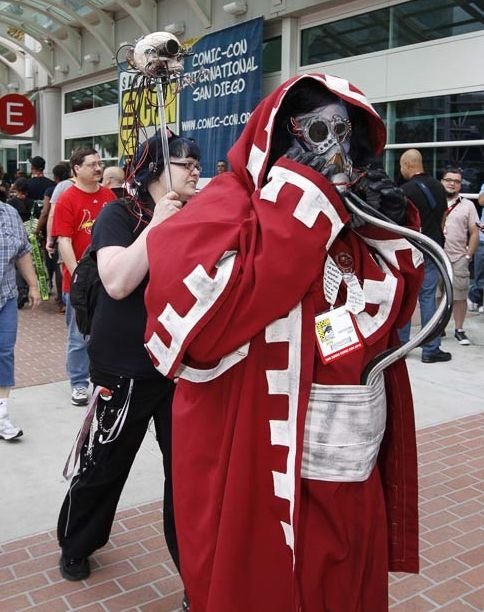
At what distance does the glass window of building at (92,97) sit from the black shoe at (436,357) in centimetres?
1375

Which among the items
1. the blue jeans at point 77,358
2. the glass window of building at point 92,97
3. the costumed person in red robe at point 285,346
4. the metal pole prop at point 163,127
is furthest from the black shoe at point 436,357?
the glass window of building at point 92,97

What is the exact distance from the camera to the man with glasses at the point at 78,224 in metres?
5.12

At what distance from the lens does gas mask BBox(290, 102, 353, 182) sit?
1598 millimetres

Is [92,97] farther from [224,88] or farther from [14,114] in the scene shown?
[224,88]

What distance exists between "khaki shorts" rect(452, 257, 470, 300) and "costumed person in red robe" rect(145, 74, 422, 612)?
5388 millimetres

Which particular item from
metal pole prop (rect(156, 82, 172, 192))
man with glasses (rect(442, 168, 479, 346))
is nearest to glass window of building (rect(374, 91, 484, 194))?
man with glasses (rect(442, 168, 479, 346))

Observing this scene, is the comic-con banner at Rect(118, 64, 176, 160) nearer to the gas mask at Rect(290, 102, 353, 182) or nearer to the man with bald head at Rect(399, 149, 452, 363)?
the gas mask at Rect(290, 102, 353, 182)

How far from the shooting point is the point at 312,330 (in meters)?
1.57

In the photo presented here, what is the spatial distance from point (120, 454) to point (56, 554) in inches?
29.4

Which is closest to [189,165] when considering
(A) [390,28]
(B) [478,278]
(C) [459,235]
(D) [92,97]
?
(C) [459,235]

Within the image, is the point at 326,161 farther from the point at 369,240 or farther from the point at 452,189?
the point at 452,189

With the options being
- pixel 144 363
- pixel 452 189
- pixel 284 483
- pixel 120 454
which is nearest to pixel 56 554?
pixel 120 454

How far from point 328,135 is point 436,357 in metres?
5.12

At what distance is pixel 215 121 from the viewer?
13.5m
